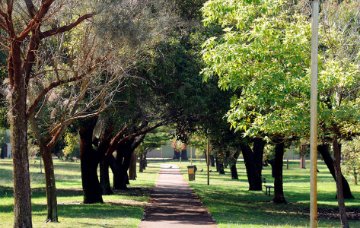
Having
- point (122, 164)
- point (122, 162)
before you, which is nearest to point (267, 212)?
point (122, 164)

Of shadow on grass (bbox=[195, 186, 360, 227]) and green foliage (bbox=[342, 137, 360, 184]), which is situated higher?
green foliage (bbox=[342, 137, 360, 184])

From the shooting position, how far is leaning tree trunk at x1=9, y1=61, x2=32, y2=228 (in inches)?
564

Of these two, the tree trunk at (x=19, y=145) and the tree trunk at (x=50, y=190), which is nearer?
the tree trunk at (x=19, y=145)

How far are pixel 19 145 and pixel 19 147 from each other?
44 mm

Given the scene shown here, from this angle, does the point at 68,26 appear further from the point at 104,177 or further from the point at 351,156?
the point at 351,156

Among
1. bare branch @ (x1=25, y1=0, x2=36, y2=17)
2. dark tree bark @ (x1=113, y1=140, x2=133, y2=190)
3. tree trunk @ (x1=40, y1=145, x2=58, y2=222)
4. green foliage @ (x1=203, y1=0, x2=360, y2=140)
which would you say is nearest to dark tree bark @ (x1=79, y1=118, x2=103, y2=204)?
tree trunk @ (x1=40, y1=145, x2=58, y2=222)

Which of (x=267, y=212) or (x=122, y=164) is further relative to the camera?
(x=122, y=164)

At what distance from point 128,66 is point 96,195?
10.8 m

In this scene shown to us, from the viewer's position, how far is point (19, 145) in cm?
1436

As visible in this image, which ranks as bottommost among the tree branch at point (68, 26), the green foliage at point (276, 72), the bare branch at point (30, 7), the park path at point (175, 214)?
the park path at point (175, 214)

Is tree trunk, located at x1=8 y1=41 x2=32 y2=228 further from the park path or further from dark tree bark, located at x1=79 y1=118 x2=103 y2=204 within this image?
dark tree bark, located at x1=79 y1=118 x2=103 y2=204

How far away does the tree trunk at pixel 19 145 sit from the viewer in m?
14.3

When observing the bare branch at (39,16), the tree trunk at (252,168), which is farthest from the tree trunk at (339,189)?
the tree trunk at (252,168)

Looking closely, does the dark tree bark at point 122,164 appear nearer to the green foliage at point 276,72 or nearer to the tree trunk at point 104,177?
the tree trunk at point 104,177
